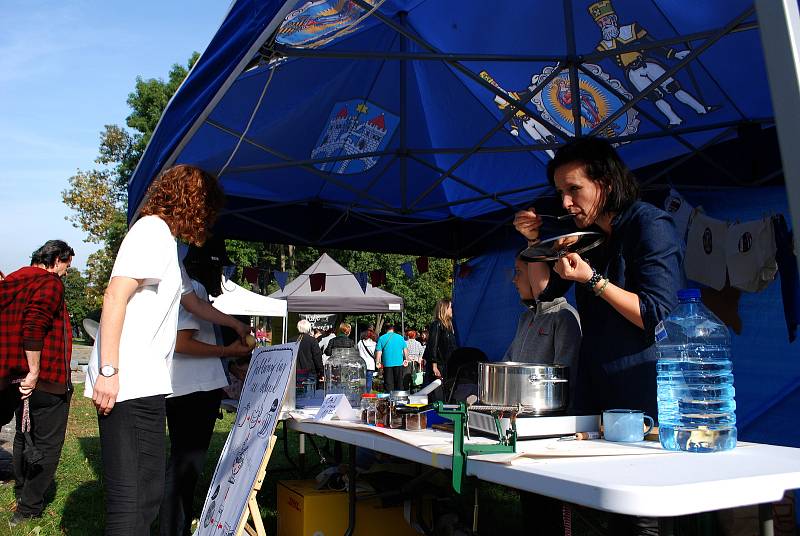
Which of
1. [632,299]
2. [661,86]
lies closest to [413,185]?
[661,86]

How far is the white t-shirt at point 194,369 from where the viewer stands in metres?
3.15

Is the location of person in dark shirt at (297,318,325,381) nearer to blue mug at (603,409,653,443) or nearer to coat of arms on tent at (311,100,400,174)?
coat of arms on tent at (311,100,400,174)

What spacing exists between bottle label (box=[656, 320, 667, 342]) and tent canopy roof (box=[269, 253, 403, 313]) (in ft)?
45.2

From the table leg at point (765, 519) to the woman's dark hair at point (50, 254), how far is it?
184 inches

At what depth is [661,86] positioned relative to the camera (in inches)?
169

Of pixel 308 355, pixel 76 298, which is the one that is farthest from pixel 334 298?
pixel 76 298

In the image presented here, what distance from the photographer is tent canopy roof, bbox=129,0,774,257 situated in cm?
342

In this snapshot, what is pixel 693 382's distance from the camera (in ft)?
5.53

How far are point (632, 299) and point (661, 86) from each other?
118 inches

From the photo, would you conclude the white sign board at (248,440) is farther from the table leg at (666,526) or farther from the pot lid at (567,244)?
the table leg at (666,526)

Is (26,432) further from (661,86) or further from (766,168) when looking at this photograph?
(766,168)

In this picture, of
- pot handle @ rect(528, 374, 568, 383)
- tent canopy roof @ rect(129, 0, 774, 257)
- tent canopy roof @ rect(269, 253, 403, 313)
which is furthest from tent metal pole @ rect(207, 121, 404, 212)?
tent canopy roof @ rect(269, 253, 403, 313)

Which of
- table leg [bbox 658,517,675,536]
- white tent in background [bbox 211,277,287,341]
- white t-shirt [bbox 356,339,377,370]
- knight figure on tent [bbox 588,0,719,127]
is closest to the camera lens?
table leg [bbox 658,517,675,536]

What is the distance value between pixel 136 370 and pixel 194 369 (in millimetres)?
856
